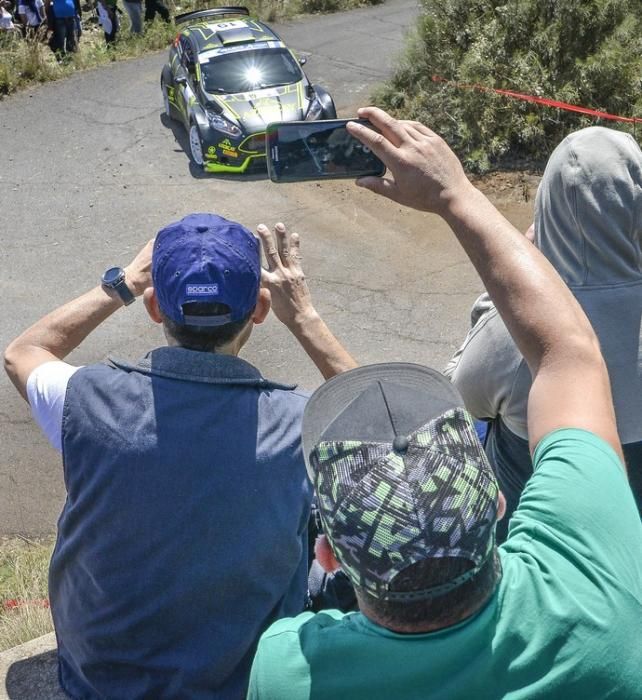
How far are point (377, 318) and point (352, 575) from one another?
703cm

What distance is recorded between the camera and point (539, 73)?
11430 millimetres

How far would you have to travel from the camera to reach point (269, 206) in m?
11.0

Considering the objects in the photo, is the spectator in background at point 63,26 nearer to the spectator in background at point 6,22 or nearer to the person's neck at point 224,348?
the spectator in background at point 6,22

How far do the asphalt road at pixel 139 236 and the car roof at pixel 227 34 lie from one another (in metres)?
1.32

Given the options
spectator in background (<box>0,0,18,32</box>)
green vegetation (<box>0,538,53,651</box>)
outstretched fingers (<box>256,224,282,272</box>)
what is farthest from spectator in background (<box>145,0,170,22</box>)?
outstretched fingers (<box>256,224,282,272</box>)

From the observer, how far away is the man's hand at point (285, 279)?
2936mm

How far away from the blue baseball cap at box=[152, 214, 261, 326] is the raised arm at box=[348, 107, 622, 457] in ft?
1.60

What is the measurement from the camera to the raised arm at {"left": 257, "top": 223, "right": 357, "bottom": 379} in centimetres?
286

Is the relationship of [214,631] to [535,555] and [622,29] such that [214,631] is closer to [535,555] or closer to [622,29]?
[535,555]

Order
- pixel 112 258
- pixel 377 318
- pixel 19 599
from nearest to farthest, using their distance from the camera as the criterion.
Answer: pixel 19 599
pixel 377 318
pixel 112 258

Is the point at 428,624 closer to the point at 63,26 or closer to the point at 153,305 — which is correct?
the point at 153,305

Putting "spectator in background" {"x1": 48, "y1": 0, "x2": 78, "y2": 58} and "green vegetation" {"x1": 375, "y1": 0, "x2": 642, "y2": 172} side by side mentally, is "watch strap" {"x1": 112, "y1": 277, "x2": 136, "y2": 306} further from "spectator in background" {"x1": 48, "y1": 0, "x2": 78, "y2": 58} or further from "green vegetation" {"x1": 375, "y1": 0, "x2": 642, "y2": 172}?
"spectator in background" {"x1": 48, "y1": 0, "x2": 78, "y2": 58}

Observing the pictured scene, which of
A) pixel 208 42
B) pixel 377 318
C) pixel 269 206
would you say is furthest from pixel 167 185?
pixel 377 318

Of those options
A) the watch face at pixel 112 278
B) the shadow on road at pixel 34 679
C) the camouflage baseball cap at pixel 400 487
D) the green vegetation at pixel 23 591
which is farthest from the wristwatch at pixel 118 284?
the green vegetation at pixel 23 591
